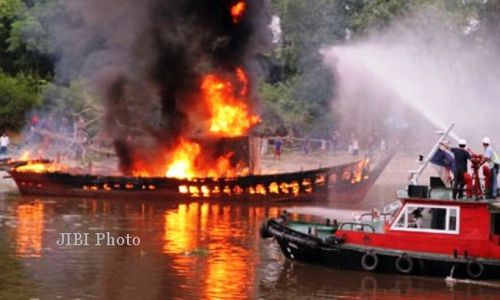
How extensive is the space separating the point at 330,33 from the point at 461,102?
1367 cm

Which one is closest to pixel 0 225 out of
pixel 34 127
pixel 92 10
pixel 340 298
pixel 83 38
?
pixel 340 298

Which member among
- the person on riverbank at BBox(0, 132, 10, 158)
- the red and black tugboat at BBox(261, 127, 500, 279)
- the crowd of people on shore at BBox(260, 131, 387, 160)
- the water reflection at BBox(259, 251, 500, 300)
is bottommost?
the water reflection at BBox(259, 251, 500, 300)

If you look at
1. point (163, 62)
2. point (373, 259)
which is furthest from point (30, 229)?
point (163, 62)

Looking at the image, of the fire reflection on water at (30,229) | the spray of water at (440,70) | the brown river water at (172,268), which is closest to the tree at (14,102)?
the spray of water at (440,70)

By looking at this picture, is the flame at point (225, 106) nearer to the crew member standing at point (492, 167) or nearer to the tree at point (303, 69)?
the tree at point (303, 69)

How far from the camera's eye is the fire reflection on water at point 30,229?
32763 mm

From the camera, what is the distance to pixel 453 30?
70812 millimetres

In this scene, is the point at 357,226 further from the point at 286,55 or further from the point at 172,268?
the point at 286,55

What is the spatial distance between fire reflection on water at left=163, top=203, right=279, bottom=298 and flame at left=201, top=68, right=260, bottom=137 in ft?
25.8

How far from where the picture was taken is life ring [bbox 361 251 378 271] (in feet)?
94.0

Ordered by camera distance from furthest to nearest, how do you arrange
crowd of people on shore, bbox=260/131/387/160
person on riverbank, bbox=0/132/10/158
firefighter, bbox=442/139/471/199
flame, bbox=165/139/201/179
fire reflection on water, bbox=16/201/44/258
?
crowd of people on shore, bbox=260/131/387/160
person on riverbank, bbox=0/132/10/158
flame, bbox=165/139/201/179
fire reflection on water, bbox=16/201/44/258
firefighter, bbox=442/139/471/199

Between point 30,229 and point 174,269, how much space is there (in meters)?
9.55

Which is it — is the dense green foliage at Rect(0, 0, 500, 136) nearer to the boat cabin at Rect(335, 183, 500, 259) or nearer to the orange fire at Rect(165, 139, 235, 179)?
the orange fire at Rect(165, 139, 235, 179)

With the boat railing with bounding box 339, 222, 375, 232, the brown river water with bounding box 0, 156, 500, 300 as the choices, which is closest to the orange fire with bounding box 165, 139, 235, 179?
the brown river water with bounding box 0, 156, 500, 300
